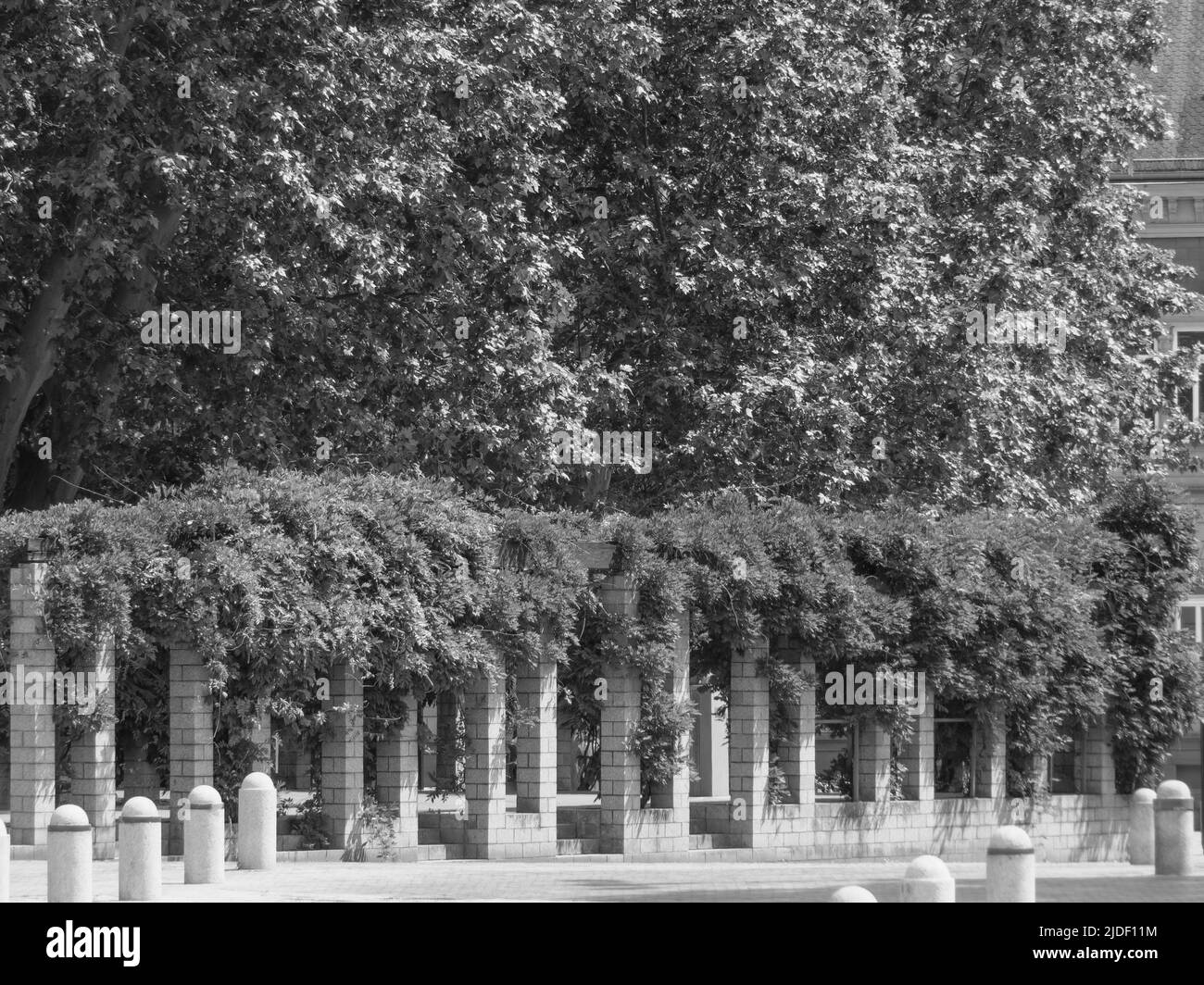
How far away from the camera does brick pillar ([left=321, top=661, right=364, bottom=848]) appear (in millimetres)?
20906

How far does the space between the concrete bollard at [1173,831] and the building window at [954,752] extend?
6546mm

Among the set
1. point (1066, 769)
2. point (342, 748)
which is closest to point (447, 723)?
point (342, 748)

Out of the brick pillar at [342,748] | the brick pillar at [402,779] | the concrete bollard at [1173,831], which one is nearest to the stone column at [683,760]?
the brick pillar at [402,779]

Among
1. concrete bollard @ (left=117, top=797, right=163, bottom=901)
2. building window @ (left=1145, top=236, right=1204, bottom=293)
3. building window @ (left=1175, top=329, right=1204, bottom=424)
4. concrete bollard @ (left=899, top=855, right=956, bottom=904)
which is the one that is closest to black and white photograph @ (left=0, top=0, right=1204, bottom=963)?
concrete bollard @ (left=117, top=797, right=163, bottom=901)

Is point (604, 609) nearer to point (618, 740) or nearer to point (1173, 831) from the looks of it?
point (618, 740)

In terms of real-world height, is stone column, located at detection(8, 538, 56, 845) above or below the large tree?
below

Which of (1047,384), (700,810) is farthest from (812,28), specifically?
(700,810)

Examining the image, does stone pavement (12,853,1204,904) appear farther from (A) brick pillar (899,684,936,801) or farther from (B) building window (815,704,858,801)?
(A) brick pillar (899,684,936,801)

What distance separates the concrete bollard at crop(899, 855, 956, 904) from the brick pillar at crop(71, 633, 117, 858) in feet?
32.0

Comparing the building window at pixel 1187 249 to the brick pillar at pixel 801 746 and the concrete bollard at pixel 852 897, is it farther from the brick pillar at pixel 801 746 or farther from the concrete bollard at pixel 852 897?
the concrete bollard at pixel 852 897

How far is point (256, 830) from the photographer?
725 inches

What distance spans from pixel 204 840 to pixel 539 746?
645 centimetres

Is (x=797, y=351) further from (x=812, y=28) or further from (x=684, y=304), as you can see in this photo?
(x=812, y=28)
